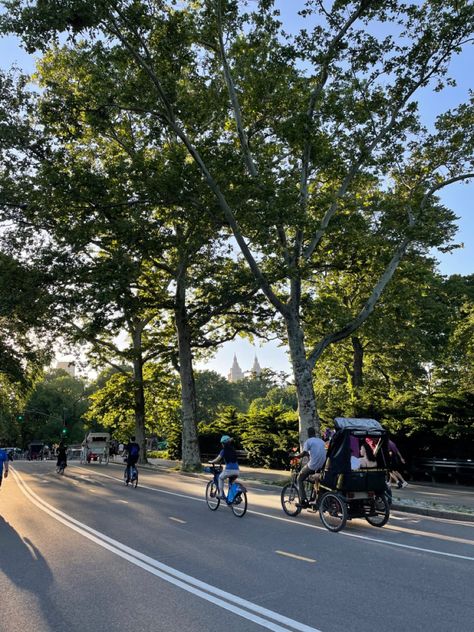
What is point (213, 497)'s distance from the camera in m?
13.0

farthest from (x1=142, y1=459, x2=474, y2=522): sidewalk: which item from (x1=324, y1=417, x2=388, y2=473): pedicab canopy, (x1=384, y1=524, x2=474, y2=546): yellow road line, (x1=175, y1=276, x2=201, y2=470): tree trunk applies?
(x1=175, y1=276, x2=201, y2=470): tree trunk

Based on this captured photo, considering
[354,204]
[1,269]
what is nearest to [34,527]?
[1,269]

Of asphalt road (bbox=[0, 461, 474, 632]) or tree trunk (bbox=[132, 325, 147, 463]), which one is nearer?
asphalt road (bbox=[0, 461, 474, 632])

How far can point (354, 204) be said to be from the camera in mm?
20531

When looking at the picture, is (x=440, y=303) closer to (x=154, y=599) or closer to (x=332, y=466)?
(x=332, y=466)

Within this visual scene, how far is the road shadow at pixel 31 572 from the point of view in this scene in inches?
203

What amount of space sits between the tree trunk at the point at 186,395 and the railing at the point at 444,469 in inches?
437

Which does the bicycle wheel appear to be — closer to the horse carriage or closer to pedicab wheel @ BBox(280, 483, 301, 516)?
pedicab wheel @ BBox(280, 483, 301, 516)

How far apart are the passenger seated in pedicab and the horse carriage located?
69mm

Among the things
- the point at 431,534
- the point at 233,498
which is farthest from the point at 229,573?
the point at 233,498

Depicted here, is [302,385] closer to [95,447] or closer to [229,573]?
[229,573]

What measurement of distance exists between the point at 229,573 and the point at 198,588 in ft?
2.62

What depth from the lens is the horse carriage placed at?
10.1 m

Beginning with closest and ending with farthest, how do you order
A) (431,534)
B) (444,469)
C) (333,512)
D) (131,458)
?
(431,534) < (333,512) < (131,458) < (444,469)
